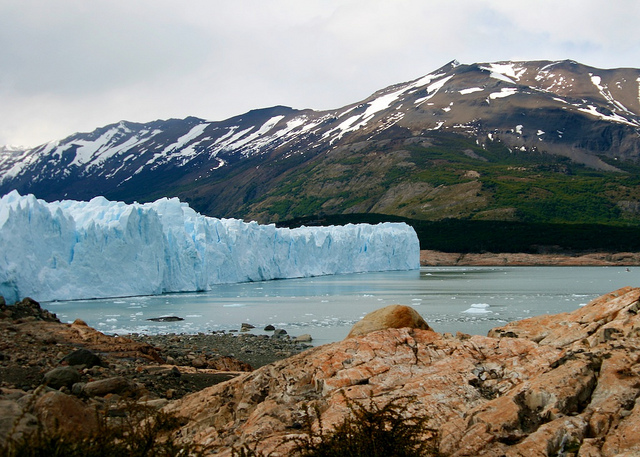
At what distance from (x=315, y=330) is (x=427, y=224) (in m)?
71.4

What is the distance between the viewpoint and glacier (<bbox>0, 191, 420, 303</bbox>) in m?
28.4

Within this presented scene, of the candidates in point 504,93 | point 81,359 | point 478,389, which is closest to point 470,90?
point 504,93

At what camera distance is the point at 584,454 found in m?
3.91

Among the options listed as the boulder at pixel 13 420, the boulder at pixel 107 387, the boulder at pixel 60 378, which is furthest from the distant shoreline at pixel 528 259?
the boulder at pixel 13 420

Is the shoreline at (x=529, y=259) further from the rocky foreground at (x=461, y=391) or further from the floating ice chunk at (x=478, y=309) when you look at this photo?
the rocky foreground at (x=461, y=391)

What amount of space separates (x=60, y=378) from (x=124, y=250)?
25.1 metres

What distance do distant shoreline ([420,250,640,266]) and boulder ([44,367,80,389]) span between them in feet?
225

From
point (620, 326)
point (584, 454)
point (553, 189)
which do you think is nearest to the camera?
point (584, 454)

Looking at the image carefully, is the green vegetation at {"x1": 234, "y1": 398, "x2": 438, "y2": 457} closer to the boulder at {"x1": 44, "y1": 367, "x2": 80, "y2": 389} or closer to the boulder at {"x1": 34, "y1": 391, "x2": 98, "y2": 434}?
the boulder at {"x1": 34, "y1": 391, "x2": 98, "y2": 434}

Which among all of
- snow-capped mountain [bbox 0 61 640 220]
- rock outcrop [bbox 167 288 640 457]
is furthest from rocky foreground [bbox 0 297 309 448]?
snow-capped mountain [bbox 0 61 640 220]

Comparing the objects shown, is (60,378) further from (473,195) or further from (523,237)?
(473,195)

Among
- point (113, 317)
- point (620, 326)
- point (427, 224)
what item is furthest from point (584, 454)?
point (427, 224)

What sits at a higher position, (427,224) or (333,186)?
(333,186)

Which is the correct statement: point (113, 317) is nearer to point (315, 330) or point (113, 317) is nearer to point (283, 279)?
point (315, 330)
